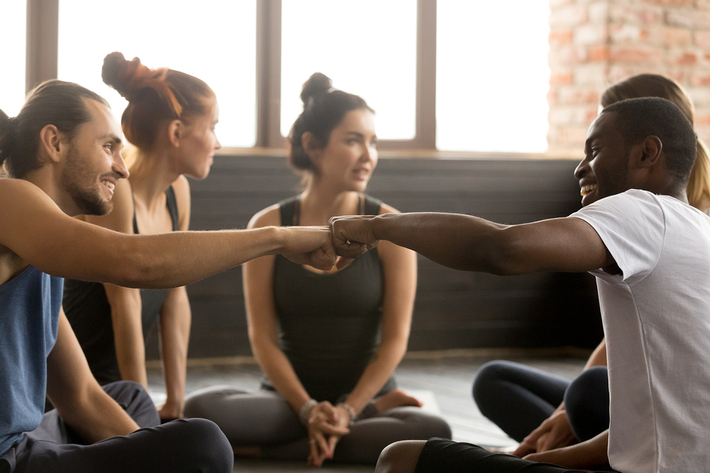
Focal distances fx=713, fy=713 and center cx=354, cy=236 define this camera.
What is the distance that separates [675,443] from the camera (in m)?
0.93

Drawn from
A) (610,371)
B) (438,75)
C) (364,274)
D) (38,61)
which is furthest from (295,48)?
(610,371)

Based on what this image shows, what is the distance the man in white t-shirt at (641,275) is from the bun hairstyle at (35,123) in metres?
0.58

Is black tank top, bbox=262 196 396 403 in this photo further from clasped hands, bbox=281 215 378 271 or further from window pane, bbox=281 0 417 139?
window pane, bbox=281 0 417 139

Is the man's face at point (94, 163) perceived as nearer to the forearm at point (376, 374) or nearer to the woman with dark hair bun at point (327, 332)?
the woman with dark hair bun at point (327, 332)

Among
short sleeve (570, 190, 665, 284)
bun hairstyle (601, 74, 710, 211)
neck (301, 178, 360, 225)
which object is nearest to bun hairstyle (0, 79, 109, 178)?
short sleeve (570, 190, 665, 284)

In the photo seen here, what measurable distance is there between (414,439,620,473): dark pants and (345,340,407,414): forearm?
75 centimetres

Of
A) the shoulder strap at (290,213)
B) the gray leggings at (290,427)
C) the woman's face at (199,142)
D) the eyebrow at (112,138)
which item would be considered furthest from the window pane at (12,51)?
the eyebrow at (112,138)

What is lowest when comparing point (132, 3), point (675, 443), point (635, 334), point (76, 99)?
point (675, 443)

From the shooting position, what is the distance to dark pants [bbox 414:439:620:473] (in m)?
0.99

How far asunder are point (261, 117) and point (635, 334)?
110 inches

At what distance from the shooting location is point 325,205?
80.7 inches

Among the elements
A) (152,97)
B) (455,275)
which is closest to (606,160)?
(152,97)

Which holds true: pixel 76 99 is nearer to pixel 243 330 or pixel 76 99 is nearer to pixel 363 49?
pixel 243 330

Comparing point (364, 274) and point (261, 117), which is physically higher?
point (261, 117)
